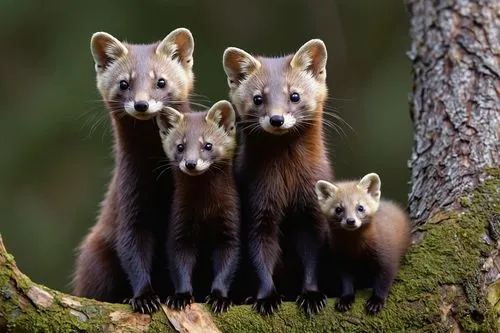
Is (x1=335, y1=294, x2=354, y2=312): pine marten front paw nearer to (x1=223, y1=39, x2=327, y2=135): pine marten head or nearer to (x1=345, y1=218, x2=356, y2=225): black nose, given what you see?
(x1=345, y1=218, x2=356, y2=225): black nose

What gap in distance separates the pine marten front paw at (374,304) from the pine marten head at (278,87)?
A: 4.31 ft

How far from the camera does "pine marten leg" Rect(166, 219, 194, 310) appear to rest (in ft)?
22.6

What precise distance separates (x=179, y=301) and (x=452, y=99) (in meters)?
3.23

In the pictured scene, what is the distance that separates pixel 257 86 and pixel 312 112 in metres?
0.45

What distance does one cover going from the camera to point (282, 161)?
744cm

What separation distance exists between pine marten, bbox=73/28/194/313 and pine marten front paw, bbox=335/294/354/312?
1.22 m

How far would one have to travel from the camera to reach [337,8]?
14992mm

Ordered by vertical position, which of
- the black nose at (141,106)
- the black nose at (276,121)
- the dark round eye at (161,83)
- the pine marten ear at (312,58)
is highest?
the pine marten ear at (312,58)

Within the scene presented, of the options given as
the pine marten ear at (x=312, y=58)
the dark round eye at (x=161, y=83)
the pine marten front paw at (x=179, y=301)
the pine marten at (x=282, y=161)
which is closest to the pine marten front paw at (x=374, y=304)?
the pine marten at (x=282, y=161)

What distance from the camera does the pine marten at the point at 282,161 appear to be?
23.7 ft

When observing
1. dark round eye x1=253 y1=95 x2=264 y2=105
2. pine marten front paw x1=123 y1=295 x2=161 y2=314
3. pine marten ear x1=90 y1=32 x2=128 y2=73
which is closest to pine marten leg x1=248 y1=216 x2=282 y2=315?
pine marten front paw x1=123 y1=295 x2=161 y2=314

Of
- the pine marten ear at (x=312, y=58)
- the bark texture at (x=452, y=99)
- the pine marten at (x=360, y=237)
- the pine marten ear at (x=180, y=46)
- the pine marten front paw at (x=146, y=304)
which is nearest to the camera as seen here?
the pine marten front paw at (x=146, y=304)

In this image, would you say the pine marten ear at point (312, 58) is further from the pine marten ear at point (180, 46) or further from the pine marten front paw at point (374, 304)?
the pine marten front paw at point (374, 304)

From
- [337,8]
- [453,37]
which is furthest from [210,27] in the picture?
[453,37]
